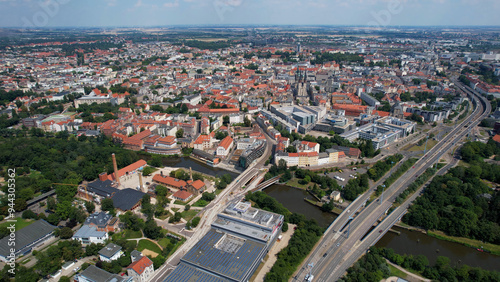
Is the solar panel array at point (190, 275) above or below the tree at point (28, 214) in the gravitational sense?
above

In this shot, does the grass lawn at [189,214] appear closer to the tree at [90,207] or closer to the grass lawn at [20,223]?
the tree at [90,207]

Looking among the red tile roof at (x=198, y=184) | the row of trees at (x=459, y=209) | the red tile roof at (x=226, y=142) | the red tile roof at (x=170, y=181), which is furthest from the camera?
the red tile roof at (x=226, y=142)

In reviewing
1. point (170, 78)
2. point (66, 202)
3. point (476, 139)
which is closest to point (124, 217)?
point (66, 202)

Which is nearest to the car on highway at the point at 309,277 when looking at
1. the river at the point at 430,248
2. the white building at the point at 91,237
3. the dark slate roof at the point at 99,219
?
the river at the point at 430,248

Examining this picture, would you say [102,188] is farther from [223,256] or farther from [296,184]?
[296,184]

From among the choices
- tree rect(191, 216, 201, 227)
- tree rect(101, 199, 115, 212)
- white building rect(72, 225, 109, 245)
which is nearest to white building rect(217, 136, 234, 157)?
tree rect(191, 216, 201, 227)

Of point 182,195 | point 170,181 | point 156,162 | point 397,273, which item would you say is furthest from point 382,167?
point 156,162
